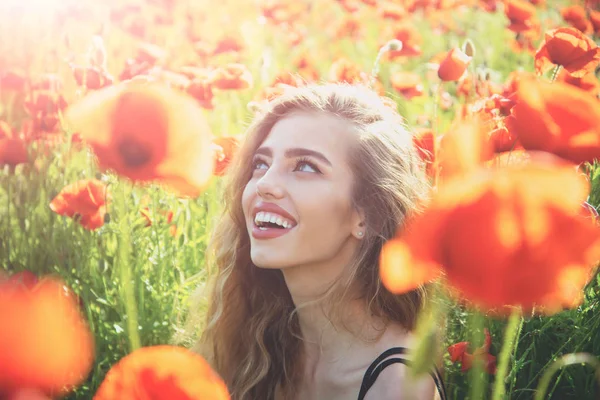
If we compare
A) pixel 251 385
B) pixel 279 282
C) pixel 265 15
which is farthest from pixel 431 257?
pixel 265 15

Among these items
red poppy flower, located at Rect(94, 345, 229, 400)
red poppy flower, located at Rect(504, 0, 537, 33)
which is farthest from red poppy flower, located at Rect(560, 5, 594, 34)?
red poppy flower, located at Rect(94, 345, 229, 400)

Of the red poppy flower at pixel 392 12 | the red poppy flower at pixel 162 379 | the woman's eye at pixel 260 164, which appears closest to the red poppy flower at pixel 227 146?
the woman's eye at pixel 260 164

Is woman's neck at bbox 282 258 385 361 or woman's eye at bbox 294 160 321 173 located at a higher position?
woman's eye at bbox 294 160 321 173

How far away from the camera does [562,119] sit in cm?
107

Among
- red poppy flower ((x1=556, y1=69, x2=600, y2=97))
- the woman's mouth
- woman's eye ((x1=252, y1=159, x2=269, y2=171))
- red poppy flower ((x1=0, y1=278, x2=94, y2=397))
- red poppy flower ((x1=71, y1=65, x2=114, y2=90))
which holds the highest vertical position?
red poppy flower ((x1=0, y1=278, x2=94, y2=397))

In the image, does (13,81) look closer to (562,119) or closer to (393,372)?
(393,372)

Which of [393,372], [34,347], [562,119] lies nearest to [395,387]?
[393,372]

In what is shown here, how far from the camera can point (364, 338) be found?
2.22 meters

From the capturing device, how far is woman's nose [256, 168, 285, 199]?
208cm

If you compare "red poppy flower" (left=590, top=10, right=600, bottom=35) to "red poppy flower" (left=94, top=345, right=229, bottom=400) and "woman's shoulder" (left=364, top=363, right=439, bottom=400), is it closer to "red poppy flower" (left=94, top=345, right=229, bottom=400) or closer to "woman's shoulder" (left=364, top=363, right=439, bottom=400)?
"woman's shoulder" (left=364, top=363, right=439, bottom=400)

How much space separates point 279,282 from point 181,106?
143 cm

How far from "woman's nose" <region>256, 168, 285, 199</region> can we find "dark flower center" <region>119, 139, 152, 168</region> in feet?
3.17

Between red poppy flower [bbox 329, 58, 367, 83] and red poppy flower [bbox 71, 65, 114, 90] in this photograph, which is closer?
red poppy flower [bbox 71, 65, 114, 90]

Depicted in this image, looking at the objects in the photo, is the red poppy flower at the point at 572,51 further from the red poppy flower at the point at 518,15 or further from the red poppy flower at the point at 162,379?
the red poppy flower at the point at 162,379
